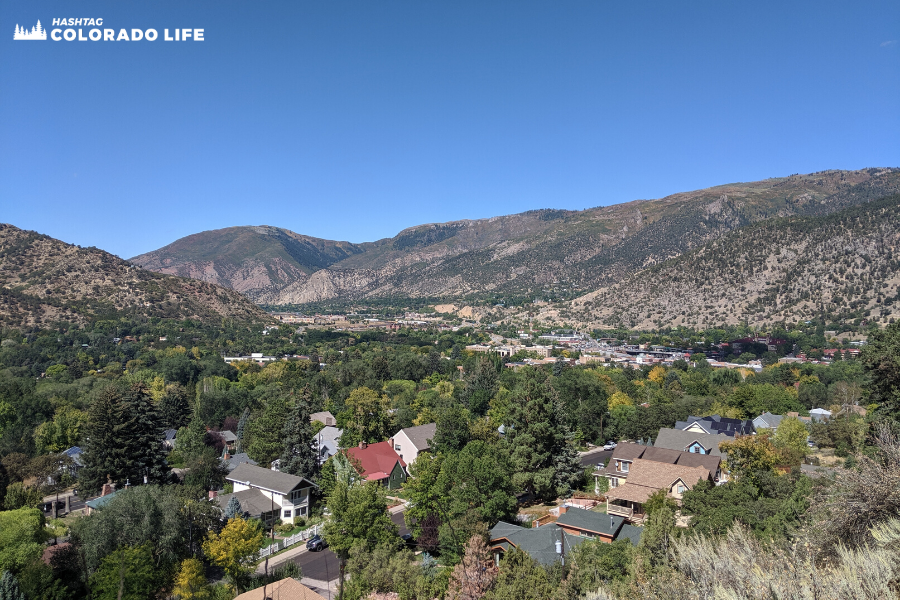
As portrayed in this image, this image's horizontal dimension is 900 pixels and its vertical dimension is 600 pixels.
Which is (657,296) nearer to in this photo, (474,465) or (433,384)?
(433,384)

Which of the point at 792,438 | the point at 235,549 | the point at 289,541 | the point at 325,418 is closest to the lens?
the point at 235,549

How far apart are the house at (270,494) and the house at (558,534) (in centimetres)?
1312

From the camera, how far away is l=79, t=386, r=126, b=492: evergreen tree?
30.5 metres

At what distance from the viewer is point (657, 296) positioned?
458ft

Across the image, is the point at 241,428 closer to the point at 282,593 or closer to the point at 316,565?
the point at 316,565

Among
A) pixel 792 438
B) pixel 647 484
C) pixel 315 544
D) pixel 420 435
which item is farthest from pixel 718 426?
pixel 315 544

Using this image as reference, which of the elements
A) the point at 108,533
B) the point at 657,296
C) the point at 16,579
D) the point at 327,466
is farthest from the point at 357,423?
the point at 657,296

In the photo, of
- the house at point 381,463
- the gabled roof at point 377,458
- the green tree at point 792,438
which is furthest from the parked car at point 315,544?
the green tree at point 792,438

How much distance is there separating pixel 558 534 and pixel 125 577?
1621 centimetres

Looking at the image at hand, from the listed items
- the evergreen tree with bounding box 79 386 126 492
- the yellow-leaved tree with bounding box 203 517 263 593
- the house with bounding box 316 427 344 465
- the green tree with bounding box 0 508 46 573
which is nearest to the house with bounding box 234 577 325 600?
the yellow-leaved tree with bounding box 203 517 263 593

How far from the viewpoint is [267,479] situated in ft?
104

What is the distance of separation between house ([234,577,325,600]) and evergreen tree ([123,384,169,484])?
660 inches

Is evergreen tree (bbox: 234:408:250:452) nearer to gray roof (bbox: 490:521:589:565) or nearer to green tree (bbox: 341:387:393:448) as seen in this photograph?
green tree (bbox: 341:387:393:448)

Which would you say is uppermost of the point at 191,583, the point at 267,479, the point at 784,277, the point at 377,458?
the point at 784,277
